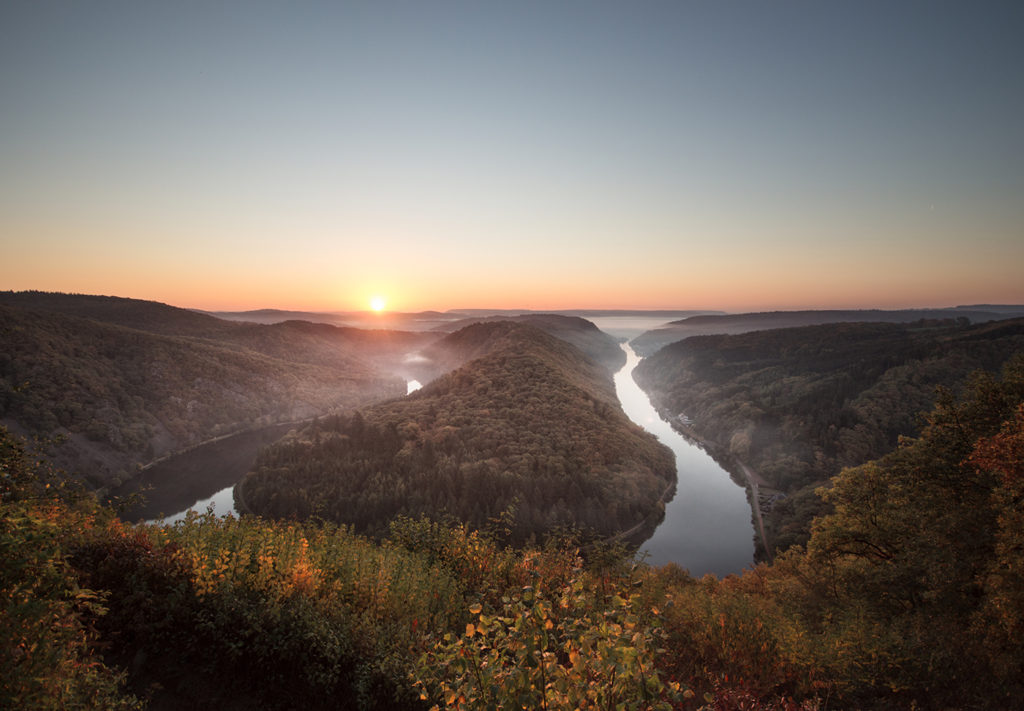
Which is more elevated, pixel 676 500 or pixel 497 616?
pixel 497 616

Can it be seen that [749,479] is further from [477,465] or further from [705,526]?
[477,465]

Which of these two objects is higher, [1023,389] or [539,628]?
[1023,389]

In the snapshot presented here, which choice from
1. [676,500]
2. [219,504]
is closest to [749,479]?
[676,500]

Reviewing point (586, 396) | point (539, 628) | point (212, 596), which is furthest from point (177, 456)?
point (539, 628)

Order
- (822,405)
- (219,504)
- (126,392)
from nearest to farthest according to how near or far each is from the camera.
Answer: (219,504), (126,392), (822,405)

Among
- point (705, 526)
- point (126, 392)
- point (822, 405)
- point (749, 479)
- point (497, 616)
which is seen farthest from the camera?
point (822, 405)

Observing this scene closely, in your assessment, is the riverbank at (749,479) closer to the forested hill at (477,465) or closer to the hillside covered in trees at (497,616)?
the forested hill at (477,465)

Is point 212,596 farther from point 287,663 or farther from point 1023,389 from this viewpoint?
point 1023,389
